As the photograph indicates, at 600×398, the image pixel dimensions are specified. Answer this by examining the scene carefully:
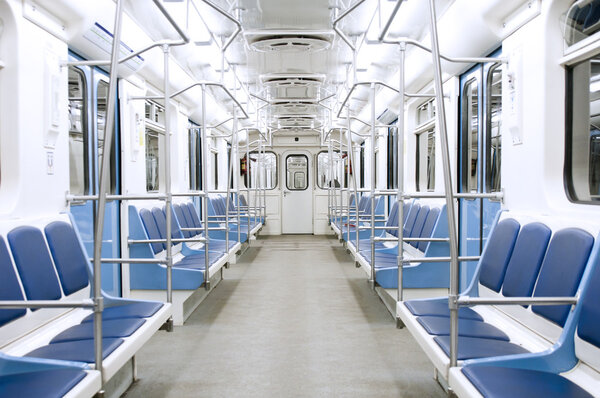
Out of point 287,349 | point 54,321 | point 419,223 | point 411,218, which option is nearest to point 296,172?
point 411,218

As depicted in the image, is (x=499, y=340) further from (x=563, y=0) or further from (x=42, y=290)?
(x=42, y=290)

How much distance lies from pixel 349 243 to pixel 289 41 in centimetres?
241

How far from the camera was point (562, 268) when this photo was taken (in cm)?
188

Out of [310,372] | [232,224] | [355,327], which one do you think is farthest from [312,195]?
[310,372]

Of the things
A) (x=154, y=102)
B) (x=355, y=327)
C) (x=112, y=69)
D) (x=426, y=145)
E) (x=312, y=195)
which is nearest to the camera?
(x=112, y=69)

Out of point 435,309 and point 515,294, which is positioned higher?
point 515,294

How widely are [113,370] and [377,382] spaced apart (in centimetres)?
157

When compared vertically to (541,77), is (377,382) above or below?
below

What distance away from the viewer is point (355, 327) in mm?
3801

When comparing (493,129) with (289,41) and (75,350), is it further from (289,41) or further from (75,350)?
(75,350)

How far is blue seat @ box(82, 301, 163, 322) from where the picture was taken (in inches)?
94.0

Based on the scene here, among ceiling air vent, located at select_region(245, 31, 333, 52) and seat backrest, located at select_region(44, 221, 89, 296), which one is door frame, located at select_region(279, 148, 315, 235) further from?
seat backrest, located at select_region(44, 221, 89, 296)

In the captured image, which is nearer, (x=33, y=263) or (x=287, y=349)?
(x=33, y=263)

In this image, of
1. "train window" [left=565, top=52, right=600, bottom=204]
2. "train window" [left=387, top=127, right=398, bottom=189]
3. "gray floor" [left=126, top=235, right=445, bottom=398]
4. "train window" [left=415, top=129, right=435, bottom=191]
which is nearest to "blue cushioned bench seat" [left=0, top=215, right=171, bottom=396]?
"gray floor" [left=126, top=235, right=445, bottom=398]
